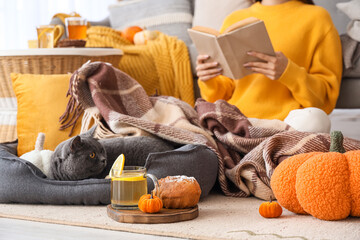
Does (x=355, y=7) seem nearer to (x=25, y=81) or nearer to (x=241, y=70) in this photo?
(x=241, y=70)

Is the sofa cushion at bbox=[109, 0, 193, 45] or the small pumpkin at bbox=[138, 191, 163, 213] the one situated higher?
the sofa cushion at bbox=[109, 0, 193, 45]

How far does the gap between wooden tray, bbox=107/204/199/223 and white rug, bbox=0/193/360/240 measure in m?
0.01

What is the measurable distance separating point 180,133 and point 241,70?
16.1 inches

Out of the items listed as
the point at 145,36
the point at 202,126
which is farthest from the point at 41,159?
the point at 145,36

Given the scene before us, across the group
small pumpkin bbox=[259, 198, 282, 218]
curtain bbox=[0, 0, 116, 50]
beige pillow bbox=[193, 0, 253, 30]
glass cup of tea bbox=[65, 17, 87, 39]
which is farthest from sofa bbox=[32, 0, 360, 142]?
small pumpkin bbox=[259, 198, 282, 218]

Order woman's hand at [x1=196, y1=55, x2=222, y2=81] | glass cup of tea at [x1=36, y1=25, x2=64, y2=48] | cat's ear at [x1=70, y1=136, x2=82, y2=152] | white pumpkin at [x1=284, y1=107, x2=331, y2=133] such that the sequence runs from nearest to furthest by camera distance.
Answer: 1. cat's ear at [x1=70, y1=136, x2=82, y2=152]
2. white pumpkin at [x1=284, y1=107, x2=331, y2=133]
3. woman's hand at [x1=196, y1=55, x2=222, y2=81]
4. glass cup of tea at [x1=36, y1=25, x2=64, y2=48]

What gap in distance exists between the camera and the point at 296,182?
3.69 ft

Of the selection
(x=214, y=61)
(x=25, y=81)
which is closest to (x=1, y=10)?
(x=25, y=81)

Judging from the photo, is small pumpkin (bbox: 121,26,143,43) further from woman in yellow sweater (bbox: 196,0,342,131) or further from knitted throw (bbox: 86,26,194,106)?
woman in yellow sweater (bbox: 196,0,342,131)

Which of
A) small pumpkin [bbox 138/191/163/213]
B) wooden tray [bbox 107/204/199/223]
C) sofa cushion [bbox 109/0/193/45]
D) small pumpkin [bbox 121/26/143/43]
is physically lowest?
wooden tray [bbox 107/204/199/223]

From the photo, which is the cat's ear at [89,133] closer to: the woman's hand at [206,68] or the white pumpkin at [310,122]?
the woman's hand at [206,68]

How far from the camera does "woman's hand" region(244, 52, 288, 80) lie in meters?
1.72

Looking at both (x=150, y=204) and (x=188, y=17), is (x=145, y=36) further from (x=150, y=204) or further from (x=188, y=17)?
(x=150, y=204)

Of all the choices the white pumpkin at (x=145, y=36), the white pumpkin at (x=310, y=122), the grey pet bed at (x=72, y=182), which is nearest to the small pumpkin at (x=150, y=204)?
the grey pet bed at (x=72, y=182)
